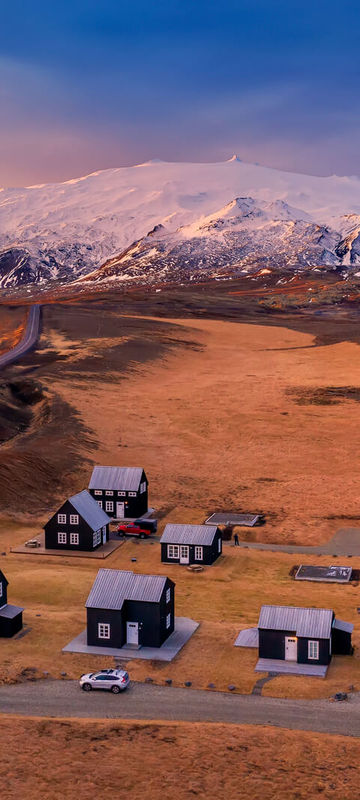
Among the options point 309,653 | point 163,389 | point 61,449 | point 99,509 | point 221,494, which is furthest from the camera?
point 163,389

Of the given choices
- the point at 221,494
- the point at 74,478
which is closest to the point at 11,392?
the point at 74,478

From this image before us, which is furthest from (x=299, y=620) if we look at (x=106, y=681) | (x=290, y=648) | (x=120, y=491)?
(x=120, y=491)

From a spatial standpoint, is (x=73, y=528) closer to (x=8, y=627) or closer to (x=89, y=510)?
(x=89, y=510)

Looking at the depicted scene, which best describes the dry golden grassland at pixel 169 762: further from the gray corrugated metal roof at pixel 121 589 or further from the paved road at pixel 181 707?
the gray corrugated metal roof at pixel 121 589

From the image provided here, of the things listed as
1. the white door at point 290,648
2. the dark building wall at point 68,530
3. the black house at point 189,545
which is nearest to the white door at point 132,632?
the white door at point 290,648

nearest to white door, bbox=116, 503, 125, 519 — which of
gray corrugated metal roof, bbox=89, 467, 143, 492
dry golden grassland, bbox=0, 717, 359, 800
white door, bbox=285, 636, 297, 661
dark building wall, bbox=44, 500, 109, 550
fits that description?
gray corrugated metal roof, bbox=89, 467, 143, 492

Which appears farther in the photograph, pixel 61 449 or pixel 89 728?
pixel 61 449

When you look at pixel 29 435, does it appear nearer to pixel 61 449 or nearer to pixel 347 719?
pixel 61 449
